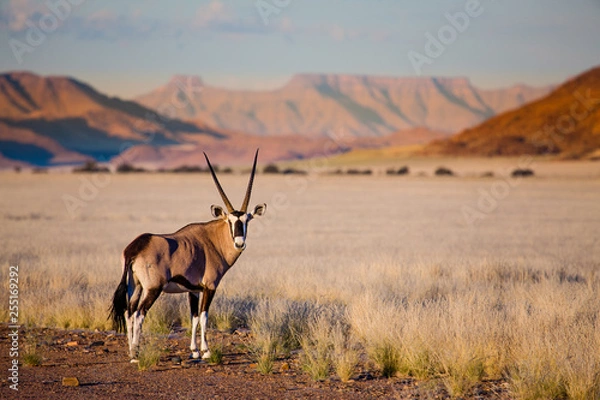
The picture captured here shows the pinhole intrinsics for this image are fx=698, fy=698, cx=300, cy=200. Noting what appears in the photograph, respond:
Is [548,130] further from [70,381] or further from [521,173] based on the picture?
[70,381]

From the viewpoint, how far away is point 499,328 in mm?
9289

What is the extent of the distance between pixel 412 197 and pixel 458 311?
46253mm

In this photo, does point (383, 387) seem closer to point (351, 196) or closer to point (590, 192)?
point (351, 196)

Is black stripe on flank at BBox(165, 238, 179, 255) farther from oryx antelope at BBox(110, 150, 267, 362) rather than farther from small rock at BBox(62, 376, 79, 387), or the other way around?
small rock at BBox(62, 376, 79, 387)

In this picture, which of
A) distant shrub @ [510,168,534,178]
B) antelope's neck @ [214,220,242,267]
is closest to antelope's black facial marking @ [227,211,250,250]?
antelope's neck @ [214,220,242,267]

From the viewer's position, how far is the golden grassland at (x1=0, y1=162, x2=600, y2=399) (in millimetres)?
8375

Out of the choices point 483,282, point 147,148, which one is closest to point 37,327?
point 483,282

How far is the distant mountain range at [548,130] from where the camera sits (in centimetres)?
12444

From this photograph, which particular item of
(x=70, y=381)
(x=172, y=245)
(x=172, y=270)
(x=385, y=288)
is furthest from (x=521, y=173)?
(x=70, y=381)

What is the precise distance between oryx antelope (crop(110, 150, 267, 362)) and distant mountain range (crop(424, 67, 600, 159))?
360 feet

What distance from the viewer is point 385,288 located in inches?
534

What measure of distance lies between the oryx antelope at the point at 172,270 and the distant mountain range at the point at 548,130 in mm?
109752

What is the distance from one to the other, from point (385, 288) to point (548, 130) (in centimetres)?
13569

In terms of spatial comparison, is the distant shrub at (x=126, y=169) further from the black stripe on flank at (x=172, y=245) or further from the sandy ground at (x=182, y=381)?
the black stripe on flank at (x=172, y=245)
